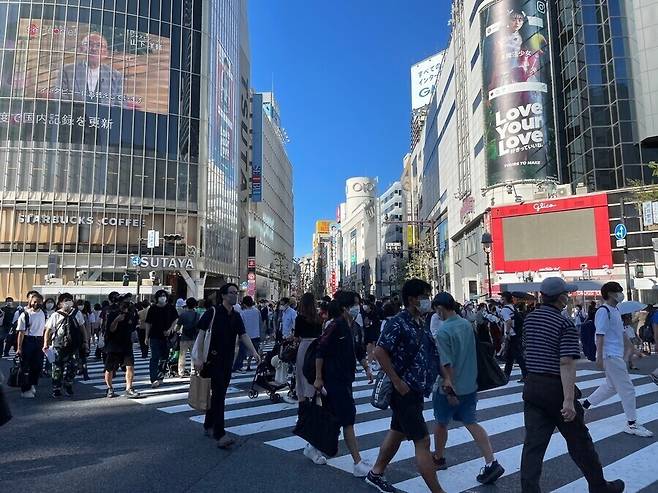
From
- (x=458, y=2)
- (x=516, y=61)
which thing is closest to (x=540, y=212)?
(x=516, y=61)

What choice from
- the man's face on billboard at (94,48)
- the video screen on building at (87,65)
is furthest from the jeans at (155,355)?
the man's face on billboard at (94,48)

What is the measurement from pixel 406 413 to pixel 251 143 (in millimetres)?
68147

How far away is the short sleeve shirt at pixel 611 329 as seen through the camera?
6234 mm

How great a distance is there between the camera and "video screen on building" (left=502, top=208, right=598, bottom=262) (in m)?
36.4

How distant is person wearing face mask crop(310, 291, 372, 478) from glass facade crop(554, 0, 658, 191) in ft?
122

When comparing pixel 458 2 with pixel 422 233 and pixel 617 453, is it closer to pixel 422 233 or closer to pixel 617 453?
pixel 422 233

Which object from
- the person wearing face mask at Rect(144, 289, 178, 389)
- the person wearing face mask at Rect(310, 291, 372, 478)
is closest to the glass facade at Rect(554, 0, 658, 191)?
the person wearing face mask at Rect(144, 289, 178, 389)

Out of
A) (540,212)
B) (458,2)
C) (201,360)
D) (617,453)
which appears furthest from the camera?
(458,2)

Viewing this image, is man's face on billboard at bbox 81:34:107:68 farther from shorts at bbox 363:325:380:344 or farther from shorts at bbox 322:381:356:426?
shorts at bbox 322:381:356:426

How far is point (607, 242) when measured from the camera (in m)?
35.4

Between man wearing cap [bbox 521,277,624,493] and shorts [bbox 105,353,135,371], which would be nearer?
man wearing cap [bbox 521,277,624,493]

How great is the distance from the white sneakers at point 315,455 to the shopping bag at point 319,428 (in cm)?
24

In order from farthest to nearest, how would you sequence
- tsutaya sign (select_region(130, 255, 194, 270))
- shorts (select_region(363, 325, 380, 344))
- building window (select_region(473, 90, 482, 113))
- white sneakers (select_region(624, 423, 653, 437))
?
building window (select_region(473, 90, 482, 113))
tsutaya sign (select_region(130, 255, 194, 270))
shorts (select_region(363, 325, 380, 344))
white sneakers (select_region(624, 423, 653, 437))

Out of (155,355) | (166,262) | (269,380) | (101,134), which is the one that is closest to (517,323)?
(269,380)
